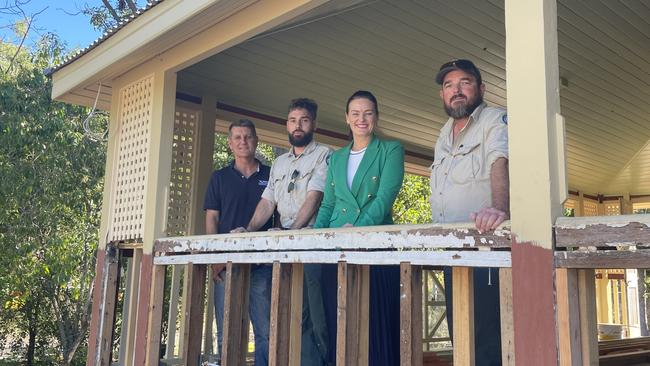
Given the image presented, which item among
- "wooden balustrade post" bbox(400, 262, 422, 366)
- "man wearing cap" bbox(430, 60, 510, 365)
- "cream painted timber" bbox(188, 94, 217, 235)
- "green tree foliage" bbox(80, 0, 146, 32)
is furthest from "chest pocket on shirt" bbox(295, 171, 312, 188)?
"green tree foliage" bbox(80, 0, 146, 32)

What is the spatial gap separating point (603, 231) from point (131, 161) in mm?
3598

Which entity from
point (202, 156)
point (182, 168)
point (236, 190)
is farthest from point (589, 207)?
point (236, 190)

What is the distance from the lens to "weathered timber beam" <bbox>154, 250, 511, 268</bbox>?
211 cm

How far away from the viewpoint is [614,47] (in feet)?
15.8

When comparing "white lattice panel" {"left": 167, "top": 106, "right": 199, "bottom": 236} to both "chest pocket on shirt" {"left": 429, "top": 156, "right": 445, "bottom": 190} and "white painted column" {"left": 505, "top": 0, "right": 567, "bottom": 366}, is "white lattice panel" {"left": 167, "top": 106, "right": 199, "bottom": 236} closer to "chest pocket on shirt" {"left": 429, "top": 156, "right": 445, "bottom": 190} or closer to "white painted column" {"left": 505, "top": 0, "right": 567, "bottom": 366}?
"chest pocket on shirt" {"left": 429, "top": 156, "right": 445, "bottom": 190}

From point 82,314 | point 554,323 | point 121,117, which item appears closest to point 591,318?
point 554,323

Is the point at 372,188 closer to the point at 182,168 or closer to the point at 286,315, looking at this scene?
the point at 286,315

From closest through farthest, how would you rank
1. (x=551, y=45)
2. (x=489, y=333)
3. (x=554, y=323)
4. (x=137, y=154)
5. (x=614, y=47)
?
(x=554, y=323)
(x=551, y=45)
(x=489, y=333)
(x=137, y=154)
(x=614, y=47)

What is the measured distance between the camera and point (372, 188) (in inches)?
115

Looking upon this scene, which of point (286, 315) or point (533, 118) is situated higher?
point (533, 118)

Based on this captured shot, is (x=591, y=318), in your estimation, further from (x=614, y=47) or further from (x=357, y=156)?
(x=614, y=47)

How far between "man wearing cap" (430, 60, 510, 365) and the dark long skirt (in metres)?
0.41

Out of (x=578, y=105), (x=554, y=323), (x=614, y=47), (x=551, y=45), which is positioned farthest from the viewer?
(x=578, y=105)

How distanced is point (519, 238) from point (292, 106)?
1.87m
